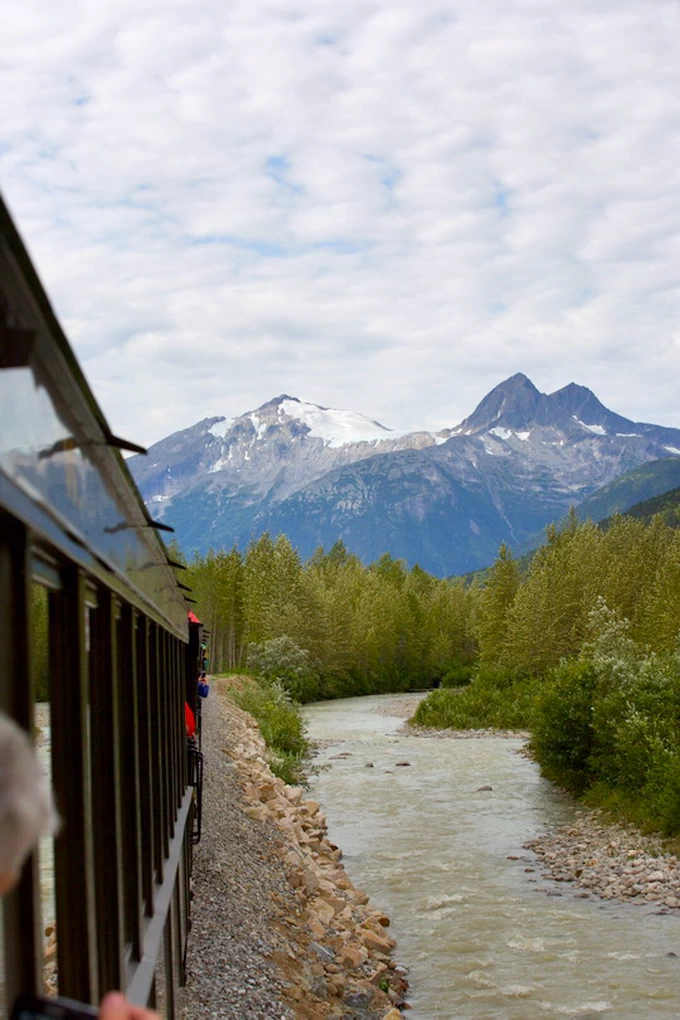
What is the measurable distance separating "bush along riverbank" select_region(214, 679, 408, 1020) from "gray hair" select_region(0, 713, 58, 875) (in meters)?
8.38

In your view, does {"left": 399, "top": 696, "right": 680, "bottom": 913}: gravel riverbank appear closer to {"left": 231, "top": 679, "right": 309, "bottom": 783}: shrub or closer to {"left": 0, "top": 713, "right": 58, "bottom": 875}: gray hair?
{"left": 231, "top": 679, "right": 309, "bottom": 783}: shrub

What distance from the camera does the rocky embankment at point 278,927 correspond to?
29.2 ft

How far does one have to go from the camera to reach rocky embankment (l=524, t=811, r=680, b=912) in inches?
639

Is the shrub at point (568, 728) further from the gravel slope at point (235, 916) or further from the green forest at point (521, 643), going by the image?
the gravel slope at point (235, 916)

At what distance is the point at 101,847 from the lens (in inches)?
136

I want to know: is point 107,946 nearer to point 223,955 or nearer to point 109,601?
point 109,601

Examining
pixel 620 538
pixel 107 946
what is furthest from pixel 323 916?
pixel 620 538

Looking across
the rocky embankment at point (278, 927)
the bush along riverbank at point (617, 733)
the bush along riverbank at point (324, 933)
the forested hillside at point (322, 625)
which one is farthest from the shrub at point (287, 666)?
the rocky embankment at point (278, 927)

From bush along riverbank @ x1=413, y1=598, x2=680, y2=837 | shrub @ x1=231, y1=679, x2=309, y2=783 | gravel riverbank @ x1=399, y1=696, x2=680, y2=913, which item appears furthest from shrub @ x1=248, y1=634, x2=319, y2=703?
gravel riverbank @ x1=399, y1=696, x2=680, y2=913

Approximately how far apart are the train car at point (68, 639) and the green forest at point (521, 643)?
17069 mm

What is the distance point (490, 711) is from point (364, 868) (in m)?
27.1

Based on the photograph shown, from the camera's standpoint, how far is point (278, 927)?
11078 millimetres

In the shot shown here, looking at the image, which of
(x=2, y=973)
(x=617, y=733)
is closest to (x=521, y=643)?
(x=617, y=733)

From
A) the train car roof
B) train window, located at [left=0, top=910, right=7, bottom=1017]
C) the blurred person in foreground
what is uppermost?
the train car roof
